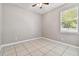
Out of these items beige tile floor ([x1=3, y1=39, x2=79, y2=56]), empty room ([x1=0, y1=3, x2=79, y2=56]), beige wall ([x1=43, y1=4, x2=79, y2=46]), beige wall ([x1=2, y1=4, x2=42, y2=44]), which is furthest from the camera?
beige wall ([x1=2, y1=4, x2=42, y2=44])

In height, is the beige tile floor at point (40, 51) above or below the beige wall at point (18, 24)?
below

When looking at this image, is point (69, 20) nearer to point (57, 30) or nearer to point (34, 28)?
point (57, 30)

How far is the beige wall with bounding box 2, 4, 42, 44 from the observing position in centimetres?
303

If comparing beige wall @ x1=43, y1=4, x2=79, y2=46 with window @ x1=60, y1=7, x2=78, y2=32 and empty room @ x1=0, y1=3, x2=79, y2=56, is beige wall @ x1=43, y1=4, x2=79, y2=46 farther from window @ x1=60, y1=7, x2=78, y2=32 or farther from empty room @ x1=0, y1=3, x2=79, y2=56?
window @ x1=60, y1=7, x2=78, y2=32

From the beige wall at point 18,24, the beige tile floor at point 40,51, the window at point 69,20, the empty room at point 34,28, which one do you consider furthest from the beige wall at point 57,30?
the beige wall at point 18,24

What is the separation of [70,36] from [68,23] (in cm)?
73

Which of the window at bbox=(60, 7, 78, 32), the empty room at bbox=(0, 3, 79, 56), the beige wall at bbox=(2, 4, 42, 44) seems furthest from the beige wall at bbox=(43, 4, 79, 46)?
the beige wall at bbox=(2, 4, 42, 44)

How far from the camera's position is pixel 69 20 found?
3.17 m

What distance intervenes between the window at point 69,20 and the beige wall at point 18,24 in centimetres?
201

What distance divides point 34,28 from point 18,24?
134 centimetres

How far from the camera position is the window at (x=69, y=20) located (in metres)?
2.86

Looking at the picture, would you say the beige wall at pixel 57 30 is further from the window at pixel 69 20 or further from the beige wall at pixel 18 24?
the beige wall at pixel 18 24

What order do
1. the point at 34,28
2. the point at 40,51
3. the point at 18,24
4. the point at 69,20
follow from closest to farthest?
the point at 40,51 < the point at 69,20 < the point at 18,24 < the point at 34,28

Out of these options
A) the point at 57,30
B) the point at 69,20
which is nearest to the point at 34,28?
the point at 57,30
